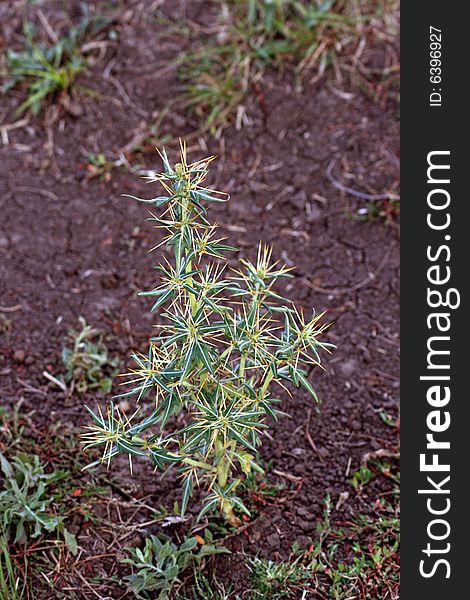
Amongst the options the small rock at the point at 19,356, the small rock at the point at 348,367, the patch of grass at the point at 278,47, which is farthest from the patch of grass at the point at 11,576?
the patch of grass at the point at 278,47

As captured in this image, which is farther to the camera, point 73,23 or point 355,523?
point 73,23

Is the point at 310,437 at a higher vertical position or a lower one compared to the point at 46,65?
lower

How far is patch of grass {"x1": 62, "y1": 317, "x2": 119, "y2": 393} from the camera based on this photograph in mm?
2994

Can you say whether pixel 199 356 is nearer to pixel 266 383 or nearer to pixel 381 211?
pixel 266 383

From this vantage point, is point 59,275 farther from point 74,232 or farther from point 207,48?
point 207,48

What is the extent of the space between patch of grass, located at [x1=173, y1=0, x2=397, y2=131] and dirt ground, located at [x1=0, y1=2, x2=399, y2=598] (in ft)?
0.25

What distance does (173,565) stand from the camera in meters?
2.37

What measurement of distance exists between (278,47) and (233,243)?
3.50 feet

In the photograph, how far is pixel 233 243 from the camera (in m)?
3.51

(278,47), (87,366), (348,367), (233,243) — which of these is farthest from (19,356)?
(278,47)

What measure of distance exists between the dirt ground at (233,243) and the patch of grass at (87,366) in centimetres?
5

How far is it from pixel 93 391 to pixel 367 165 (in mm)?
1569

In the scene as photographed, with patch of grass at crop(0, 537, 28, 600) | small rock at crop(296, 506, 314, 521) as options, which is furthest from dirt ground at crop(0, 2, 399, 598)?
patch of grass at crop(0, 537, 28, 600)

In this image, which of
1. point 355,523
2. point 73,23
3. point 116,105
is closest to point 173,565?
point 355,523
